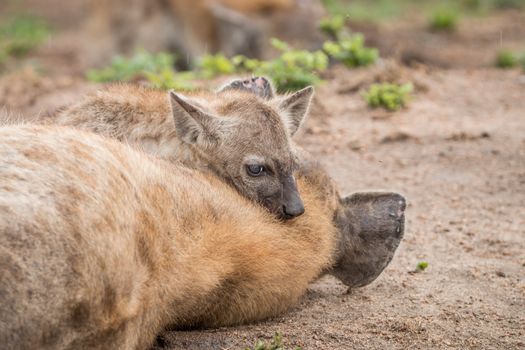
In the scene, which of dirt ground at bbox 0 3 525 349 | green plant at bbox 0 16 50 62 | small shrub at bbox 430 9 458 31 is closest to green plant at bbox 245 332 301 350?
dirt ground at bbox 0 3 525 349

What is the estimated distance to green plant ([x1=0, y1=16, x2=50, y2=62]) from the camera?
1295 cm

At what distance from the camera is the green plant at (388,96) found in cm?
753

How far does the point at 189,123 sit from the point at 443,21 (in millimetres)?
9989

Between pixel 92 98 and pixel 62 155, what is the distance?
1.42 meters

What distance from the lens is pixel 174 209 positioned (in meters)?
3.29

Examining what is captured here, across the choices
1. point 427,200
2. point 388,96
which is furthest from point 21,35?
point 427,200

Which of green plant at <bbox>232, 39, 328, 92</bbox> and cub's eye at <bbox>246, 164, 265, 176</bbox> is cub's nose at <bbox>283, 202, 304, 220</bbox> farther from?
green plant at <bbox>232, 39, 328, 92</bbox>

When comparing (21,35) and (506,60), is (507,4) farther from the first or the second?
(21,35)

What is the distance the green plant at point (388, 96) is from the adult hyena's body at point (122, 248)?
149 inches

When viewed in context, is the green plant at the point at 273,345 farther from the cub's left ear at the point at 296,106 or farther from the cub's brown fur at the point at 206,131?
the cub's left ear at the point at 296,106

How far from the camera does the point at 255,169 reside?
4.31m

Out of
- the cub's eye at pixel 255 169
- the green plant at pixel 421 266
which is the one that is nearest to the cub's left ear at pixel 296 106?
the cub's eye at pixel 255 169

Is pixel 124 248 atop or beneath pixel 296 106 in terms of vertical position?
beneath

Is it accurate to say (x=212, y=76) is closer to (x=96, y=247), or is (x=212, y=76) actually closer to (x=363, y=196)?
(x=363, y=196)
